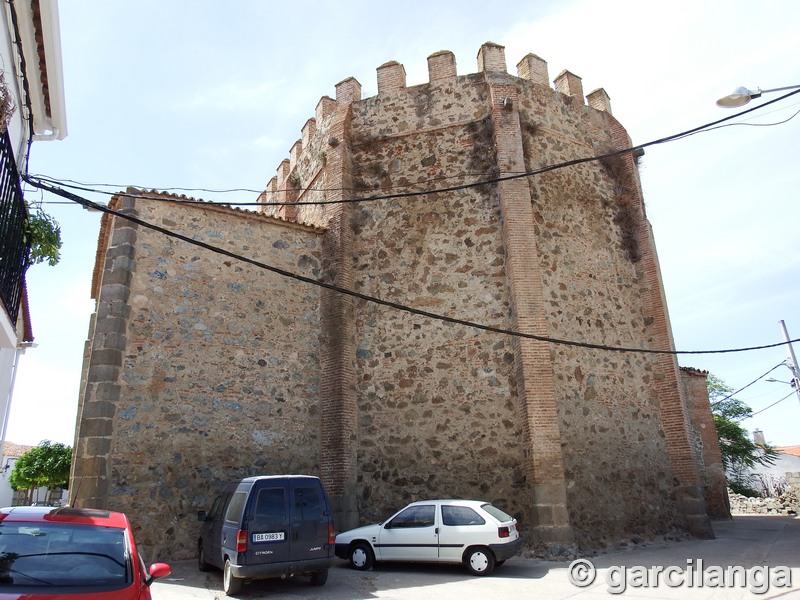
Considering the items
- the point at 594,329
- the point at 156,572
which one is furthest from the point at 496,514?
the point at 156,572

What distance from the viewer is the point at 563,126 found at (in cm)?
1430

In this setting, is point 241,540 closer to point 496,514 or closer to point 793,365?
point 496,514

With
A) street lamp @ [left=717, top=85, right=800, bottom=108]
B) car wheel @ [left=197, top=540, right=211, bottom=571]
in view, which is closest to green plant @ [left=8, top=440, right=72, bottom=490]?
car wheel @ [left=197, top=540, right=211, bottom=571]

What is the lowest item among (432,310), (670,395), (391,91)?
(670,395)

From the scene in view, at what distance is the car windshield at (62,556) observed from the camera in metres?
3.82

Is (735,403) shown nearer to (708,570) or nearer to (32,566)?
(708,570)

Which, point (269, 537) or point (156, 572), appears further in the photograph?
point (269, 537)

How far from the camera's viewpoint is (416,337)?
12523mm

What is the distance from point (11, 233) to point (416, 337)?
316 inches

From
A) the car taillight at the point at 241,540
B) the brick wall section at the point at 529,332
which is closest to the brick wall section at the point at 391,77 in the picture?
the brick wall section at the point at 529,332

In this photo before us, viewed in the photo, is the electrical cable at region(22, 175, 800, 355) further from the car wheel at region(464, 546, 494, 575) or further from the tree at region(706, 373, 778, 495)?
the tree at region(706, 373, 778, 495)

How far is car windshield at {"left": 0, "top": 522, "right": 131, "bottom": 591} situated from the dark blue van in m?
3.37

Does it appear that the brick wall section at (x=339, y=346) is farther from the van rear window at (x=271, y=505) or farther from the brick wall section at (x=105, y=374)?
the brick wall section at (x=105, y=374)

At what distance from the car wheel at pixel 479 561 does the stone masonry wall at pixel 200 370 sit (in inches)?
166
